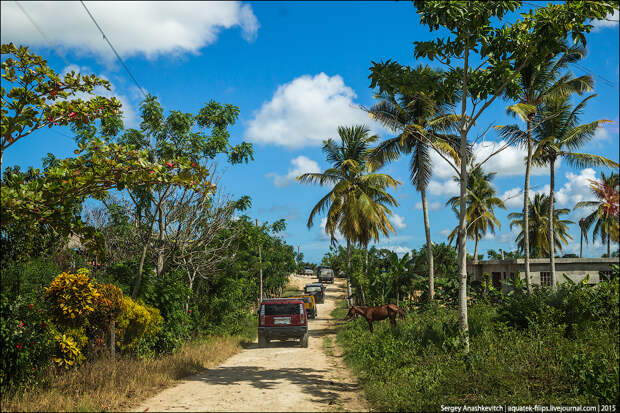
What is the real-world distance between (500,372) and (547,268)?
23578mm

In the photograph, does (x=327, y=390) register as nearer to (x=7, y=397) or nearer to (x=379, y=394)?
(x=379, y=394)

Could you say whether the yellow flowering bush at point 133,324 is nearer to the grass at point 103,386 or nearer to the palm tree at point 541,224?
the grass at point 103,386

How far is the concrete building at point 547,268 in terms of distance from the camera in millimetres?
26469

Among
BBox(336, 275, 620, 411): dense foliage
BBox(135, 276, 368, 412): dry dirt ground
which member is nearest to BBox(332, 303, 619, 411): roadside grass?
BBox(336, 275, 620, 411): dense foliage

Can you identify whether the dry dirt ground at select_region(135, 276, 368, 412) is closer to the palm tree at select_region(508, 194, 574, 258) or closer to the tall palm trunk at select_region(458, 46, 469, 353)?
the tall palm trunk at select_region(458, 46, 469, 353)

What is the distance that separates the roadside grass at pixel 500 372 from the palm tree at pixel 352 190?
1780 cm

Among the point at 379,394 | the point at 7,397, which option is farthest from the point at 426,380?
the point at 7,397

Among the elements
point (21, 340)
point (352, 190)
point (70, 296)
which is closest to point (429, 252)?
point (352, 190)

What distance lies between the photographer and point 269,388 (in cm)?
966

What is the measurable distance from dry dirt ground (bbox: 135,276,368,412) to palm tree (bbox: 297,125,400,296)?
15.0 m

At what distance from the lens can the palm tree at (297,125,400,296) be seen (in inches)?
1161

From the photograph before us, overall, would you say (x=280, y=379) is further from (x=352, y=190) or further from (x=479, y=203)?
(x=479, y=203)

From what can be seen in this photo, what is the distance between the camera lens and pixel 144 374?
9.87 meters

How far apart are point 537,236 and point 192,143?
5000cm
